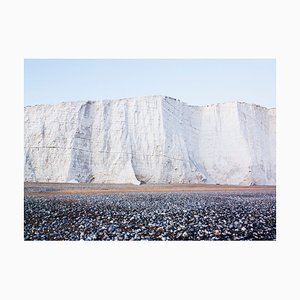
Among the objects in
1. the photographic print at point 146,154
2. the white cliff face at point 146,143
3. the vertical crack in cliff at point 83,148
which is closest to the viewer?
the photographic print at point 146,154

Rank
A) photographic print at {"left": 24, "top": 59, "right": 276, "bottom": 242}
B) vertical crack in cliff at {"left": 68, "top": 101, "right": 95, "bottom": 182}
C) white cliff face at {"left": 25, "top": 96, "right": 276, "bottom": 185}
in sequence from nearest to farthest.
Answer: photographic print at {"left": 24, "top": 59, "right": 276, "bottom": 242}
vertical crack in cliff at {"left": 68, "top": 101, "right": 95, "bottom": 182}
white cliff face at {"left": 25, "top": 96, "right": 276, "bottom": 185}

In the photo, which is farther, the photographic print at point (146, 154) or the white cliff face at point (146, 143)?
the white cliff face at point (146, 143)

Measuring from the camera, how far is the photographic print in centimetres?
762

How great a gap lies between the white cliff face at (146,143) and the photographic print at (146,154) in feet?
0.17

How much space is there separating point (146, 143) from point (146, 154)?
542mm

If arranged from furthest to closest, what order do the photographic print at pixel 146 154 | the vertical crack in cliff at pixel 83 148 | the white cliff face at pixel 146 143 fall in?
the white cliff face at pixel 146 143
the vertical crack in cliff at pixel 83 148
the photographic print at pixel 146 154

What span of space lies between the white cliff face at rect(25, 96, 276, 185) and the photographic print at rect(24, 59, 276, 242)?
0.05m

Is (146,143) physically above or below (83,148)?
above

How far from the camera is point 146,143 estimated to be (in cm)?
1791

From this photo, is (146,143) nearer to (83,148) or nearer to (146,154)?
(146,154)

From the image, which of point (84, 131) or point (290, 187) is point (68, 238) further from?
point (84, 131)

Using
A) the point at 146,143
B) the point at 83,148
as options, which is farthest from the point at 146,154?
the point at 83,148

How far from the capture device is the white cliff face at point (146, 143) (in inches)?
669
